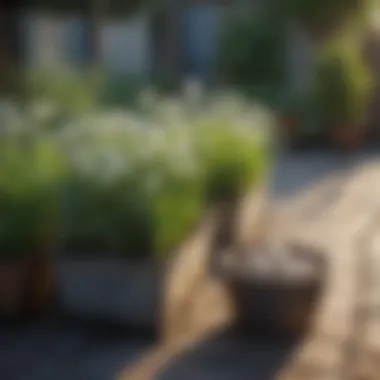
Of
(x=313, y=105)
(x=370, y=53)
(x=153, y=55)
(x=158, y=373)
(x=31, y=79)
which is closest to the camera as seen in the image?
(x=158, y=373)

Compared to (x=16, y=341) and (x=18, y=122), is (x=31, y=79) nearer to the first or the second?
(x=18, y=122)

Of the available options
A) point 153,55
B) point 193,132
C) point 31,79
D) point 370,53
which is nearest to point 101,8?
point 31,79

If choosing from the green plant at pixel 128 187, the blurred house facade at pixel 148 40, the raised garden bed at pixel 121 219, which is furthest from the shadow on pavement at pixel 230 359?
the blurred house facade at pixel 148 40

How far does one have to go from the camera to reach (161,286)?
14.8 ft

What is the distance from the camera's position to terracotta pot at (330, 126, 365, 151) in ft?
34.8

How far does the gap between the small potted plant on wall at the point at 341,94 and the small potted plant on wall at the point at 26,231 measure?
6.13m

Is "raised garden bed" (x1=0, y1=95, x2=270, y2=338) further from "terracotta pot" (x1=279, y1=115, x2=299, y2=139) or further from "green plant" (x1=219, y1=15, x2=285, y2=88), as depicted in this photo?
"green plant" (x1=219, y1=15, x2=285, y2=88)

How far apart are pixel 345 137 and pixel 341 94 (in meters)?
0.51

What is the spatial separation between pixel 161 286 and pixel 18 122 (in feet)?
4.89

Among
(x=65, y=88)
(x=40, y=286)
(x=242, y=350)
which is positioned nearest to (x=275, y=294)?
(x=242, y=350)

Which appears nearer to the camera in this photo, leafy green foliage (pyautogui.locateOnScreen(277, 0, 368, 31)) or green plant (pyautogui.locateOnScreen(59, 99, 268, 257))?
green plant (pyautogui.locateOnScreen(59, 99, 268, 257))

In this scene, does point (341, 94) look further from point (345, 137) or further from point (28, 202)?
point (28, 202)

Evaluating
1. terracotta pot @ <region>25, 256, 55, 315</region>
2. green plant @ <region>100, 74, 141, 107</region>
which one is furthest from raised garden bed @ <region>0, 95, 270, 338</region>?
green plant @ <region>100, 74, 141, 107</region>

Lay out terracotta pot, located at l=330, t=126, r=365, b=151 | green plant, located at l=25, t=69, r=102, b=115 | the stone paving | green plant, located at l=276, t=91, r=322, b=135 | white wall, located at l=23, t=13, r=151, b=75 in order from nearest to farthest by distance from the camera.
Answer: the stone paving
green plant, located at l=25, t=69, r=102, b=115
white wall, located at l=23, t=13, r=151, b=75
terracotta pot, located at l=330, t=126, r=365, b=151
green plant, located at l=276, t=91, r=322, b=135
